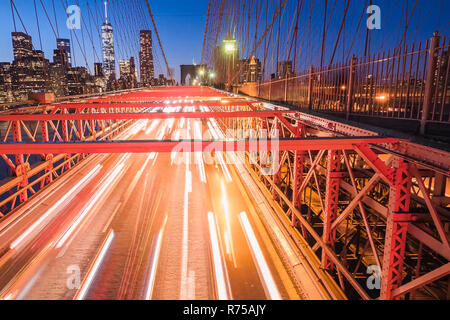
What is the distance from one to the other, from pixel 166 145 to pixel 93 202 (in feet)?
24.4

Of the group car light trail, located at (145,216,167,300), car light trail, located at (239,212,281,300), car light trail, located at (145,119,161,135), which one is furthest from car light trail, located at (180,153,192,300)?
car light trail, located at (145,119,161,135)

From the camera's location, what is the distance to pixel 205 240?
7422 mm

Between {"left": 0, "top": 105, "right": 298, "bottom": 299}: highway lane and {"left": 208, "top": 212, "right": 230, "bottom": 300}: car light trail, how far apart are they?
0.07ft

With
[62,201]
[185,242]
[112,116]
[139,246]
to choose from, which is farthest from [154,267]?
[62,201]

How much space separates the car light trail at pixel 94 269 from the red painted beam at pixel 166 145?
306 centimetres

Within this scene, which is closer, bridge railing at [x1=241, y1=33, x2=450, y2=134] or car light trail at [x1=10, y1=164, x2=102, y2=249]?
bridge railing at [x1=241, y1=33, x2=450, y2=134]

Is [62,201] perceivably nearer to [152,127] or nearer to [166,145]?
[166,145]

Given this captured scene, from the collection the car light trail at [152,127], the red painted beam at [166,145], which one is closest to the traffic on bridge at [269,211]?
the red painted beam at [166,145]

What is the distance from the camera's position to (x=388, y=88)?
536 cm

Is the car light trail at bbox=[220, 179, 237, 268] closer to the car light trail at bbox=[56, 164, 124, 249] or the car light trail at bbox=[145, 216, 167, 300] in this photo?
the car light trail at bbox=[145, 216, 167, 300]

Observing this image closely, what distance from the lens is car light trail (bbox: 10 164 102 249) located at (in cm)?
725
